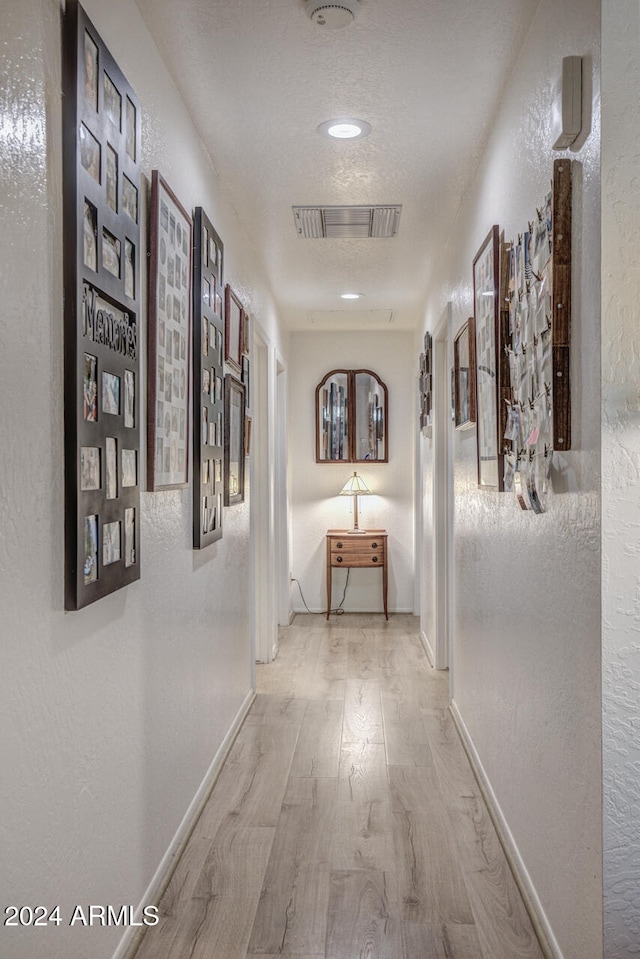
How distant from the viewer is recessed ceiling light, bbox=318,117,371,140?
2660mm

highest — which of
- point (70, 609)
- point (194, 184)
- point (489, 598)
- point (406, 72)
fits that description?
point (406, 72)

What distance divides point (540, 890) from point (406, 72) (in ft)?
7.76

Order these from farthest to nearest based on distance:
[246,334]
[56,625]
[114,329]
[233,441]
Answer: [246,334] → [233,441] → [114,329] → [56,625]

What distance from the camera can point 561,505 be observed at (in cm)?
176

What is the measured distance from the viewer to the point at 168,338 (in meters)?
2.28

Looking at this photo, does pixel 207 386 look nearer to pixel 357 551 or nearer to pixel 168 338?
pixel 168 338

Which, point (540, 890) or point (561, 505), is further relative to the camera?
point (540, 890)

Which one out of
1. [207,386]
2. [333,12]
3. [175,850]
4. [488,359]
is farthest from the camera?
[207,386]

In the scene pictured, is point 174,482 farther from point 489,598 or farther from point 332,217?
point 332,217

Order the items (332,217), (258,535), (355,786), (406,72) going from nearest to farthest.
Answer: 1. (406,72)
2. (355,786)
3. (332,217)
4. (258,535)

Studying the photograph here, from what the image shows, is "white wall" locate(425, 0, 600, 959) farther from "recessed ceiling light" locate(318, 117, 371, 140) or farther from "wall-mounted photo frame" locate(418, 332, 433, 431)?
"wall-mounted photo frame" locate(418, 332, 433, 431)

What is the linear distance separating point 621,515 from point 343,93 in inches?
67.6

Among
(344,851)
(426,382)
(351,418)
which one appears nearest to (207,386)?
(344,851)

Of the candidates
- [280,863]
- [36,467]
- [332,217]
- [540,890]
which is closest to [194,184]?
[332,217]
